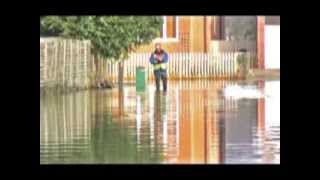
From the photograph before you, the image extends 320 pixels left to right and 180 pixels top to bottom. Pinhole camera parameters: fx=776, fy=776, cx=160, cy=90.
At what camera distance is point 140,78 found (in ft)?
78.0

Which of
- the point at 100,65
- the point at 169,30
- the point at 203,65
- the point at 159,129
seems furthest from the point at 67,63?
the point at 159,129

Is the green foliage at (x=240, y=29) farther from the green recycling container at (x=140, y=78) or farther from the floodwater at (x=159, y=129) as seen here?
the floodwater at (x=159, y=129)

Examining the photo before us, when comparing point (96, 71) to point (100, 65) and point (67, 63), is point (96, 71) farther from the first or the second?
point (67, 63)

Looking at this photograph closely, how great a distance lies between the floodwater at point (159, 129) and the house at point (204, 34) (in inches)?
304

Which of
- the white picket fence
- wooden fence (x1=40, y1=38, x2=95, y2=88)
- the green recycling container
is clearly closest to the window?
the white picket fence

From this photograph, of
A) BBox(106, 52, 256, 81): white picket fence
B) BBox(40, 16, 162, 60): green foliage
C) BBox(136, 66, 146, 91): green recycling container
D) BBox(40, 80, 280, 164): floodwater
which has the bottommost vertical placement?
BBox(40, 80, 280, 164): floodwater

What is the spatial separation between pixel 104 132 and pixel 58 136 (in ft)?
2.14

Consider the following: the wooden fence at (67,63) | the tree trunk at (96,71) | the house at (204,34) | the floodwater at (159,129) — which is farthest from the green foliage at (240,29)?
the floodwater at (159,129)

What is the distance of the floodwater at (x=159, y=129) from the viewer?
8266 mm

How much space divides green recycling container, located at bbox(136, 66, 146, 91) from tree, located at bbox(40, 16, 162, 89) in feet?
1.96

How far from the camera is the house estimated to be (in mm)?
27375

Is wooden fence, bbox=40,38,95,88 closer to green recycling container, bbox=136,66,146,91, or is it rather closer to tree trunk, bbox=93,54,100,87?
tree trunk, bbox=93,54,100,87
